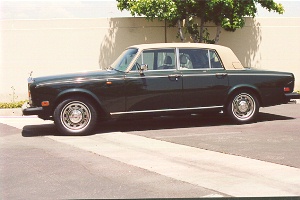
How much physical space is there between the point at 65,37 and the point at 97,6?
1548mm

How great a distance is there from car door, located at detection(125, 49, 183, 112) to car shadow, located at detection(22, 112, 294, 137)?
569 mm

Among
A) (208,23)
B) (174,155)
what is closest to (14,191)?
(174,155)

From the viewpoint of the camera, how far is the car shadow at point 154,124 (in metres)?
10.5

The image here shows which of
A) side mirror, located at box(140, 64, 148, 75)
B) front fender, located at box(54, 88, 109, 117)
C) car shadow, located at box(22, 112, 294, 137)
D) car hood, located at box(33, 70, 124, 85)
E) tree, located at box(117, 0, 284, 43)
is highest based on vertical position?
tree, located at box(117, 0, 284, 43)

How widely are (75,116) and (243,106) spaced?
348 cm

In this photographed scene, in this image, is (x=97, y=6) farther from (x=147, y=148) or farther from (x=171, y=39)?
(x=147, y=148)

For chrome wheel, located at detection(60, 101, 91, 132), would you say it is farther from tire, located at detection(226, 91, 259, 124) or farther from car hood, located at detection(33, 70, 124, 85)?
tire, located at detection(226, 91, 259, 124)

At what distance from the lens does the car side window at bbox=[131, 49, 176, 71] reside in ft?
33.4

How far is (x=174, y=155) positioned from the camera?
770 centimetres

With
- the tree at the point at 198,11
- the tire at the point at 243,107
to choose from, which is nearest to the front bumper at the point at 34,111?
the tire at the point at 243,107

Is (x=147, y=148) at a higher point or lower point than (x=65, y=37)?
lower

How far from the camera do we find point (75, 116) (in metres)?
9.79

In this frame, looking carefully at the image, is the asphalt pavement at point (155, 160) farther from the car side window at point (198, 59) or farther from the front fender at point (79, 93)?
the car side window at point (198, 59)

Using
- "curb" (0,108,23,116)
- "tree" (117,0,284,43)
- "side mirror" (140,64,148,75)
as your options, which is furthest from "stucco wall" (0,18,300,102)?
"side mirror" (140,64,148,75)
